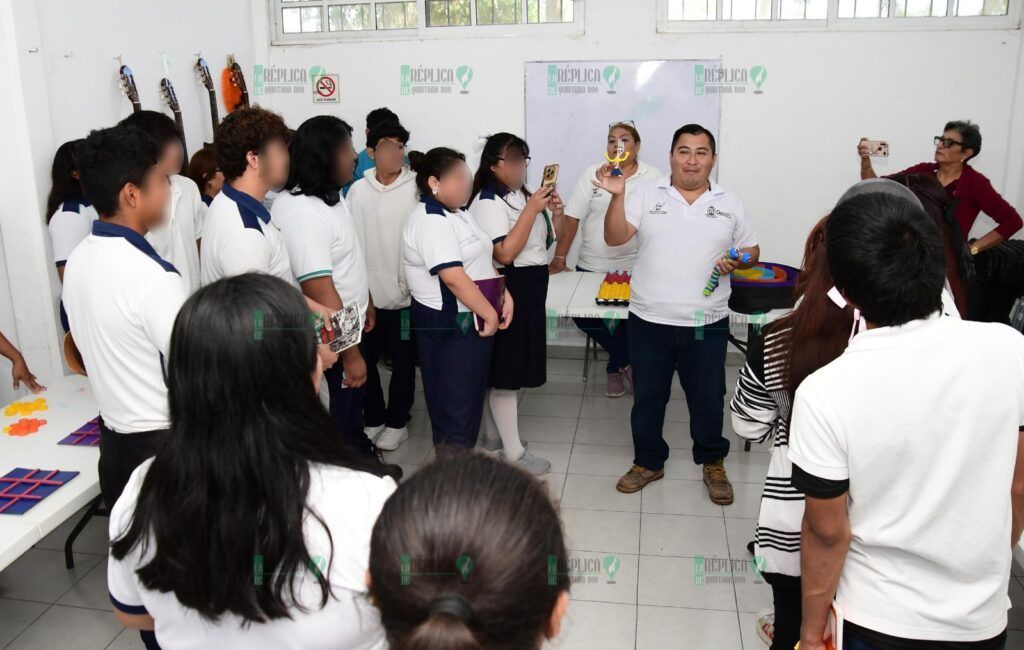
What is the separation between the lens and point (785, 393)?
1749 mm

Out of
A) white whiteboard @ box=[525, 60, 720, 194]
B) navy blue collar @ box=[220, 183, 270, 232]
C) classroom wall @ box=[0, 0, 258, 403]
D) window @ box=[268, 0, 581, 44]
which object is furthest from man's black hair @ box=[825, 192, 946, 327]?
window @ box=[268, 0, 581, 44]

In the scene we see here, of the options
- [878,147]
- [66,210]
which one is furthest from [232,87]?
[878,147]

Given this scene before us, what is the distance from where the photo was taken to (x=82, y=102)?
3.77 metres

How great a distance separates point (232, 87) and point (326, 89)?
2.25ft

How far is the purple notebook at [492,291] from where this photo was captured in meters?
3.28

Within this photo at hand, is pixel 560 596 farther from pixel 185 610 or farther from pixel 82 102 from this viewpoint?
pixel 82 102

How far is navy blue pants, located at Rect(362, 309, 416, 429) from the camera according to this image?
3945 mm

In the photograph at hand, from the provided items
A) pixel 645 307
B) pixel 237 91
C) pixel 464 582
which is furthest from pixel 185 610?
pixel 237 91

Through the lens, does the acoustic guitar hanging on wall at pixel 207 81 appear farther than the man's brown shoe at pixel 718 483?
Yes

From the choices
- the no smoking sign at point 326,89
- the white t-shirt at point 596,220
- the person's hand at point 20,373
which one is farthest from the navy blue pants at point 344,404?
the no smoking sign at point 326,89

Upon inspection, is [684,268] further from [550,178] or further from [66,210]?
[66,210]

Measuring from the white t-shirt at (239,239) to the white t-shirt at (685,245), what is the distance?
59.4 inches

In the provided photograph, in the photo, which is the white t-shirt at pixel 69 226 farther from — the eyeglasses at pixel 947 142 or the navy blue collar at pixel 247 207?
the eyeglasses at pixel 947 142

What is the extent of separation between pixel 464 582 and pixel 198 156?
12.3ft
